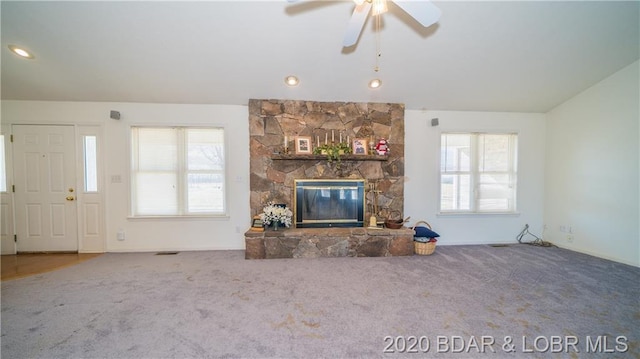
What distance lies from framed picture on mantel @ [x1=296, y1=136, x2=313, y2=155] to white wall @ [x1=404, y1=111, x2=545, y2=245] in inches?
67.9

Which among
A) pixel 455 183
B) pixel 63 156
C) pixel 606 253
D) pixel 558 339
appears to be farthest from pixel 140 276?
pixel 606 253

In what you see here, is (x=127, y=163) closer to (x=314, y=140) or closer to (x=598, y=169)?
(x=314, y=140)

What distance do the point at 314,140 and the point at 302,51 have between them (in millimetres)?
1376

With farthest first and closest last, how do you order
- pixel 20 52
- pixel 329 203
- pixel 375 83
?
pixel 329 203
pixel 375 83
pixel 20 52

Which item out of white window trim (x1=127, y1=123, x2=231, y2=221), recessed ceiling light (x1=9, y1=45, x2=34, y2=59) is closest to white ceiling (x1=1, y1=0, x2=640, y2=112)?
recessed ceiling light (x1=9, y1=45, x2=34, y2=59)

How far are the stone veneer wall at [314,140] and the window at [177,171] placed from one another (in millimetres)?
652

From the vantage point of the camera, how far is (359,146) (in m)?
3.79

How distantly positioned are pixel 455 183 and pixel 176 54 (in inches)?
184

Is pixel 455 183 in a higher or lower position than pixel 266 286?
higher

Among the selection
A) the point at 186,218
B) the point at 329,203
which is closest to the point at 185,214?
the point at 186,218

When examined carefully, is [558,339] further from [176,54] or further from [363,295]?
[176,54]

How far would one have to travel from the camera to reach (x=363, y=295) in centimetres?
229

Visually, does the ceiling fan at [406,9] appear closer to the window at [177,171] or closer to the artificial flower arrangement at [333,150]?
the artificial flower arrangement at [333,150]

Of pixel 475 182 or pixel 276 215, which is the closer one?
pixel 276 215
